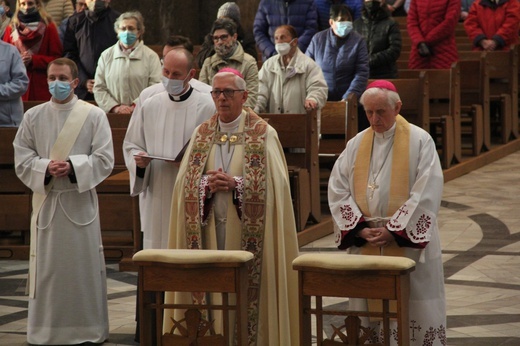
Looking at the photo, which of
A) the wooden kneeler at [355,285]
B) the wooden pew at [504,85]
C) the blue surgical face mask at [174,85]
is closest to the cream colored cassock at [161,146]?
the blue surgical face mask at [174,85]

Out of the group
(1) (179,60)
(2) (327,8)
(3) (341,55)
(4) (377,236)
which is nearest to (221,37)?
(3) (341,55)

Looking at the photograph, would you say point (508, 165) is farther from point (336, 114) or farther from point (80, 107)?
point (80, 107)

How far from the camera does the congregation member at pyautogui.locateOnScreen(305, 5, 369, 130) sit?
1156cm

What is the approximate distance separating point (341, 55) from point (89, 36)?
2.63 meters

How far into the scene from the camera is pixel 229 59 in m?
10.3

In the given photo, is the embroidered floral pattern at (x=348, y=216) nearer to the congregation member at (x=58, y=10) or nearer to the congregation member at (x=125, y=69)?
the congregation member at (x=125, y=69)

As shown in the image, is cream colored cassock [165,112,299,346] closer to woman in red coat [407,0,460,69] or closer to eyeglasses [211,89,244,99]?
eyeglasses [211,89,244,99]

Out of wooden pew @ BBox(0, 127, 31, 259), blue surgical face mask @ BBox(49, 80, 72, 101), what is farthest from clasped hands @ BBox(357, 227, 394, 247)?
wooden pew @ BBox(0, 127, 31, 259)

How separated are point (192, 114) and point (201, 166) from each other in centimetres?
76

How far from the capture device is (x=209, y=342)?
6.19 meters

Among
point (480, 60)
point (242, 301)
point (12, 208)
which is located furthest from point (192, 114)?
point (480, 60)

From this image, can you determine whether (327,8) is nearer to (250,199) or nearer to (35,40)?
(35,40)

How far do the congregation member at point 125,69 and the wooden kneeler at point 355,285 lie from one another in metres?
5.20

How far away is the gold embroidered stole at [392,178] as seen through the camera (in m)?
6.51
